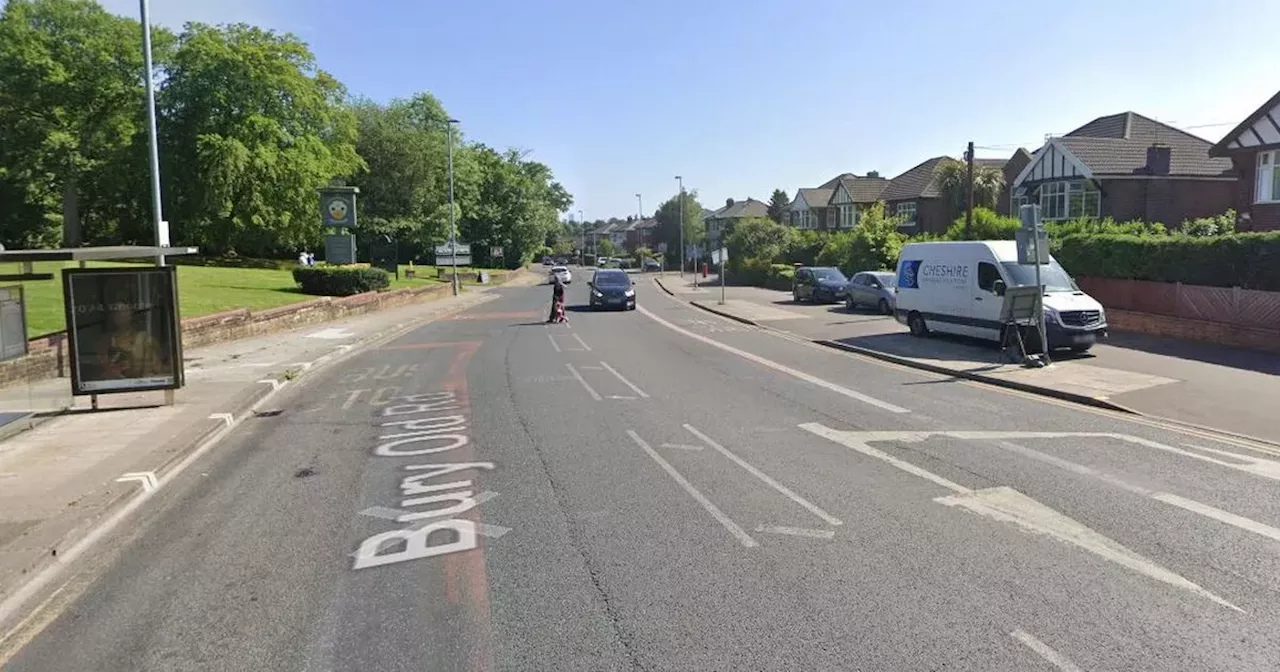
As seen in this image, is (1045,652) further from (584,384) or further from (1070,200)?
(1070,200)

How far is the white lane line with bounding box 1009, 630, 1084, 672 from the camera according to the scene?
4062 millimetres

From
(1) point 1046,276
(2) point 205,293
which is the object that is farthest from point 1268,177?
(2) point 205,293

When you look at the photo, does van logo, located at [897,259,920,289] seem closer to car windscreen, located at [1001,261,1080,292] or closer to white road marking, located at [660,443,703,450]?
car windscreen, located at [1001,261,1080,292]

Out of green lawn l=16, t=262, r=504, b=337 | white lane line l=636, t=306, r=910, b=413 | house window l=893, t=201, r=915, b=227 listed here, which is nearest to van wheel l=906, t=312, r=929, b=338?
white lane line l=636, t=306, r=910, b=413

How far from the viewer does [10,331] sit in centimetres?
1059

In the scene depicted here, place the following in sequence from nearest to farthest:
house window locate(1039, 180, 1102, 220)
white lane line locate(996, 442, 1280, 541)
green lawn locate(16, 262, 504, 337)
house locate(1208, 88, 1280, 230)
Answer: white lane line locate(996, 442, 1280, 541) → green lawn locate(16, 262, 504, 337) → house locate(1208, 88, 1280, 230) → house window locate(1039, 180, 1102, 220)

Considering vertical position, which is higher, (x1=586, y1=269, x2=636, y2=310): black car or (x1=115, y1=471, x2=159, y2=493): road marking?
(x1=586, y1=269, x2=636, y2=310): black car

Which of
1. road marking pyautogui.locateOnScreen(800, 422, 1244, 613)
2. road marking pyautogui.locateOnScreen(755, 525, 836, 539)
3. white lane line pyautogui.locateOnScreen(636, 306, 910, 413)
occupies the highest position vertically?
road marking pyautogui.locateOnScreen(755, 525, 836, 539)

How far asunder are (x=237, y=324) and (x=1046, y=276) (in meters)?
19.3

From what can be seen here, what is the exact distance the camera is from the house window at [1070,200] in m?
40.3

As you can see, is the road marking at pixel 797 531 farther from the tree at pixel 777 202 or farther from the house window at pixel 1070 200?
the tree at pixel 777 202

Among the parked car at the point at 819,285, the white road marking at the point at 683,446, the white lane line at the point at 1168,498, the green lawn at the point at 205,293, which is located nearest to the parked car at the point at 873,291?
the parked car at the point at 819,285

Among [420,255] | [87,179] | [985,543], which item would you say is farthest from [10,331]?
[420,255]

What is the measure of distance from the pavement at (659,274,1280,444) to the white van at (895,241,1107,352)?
44cm
